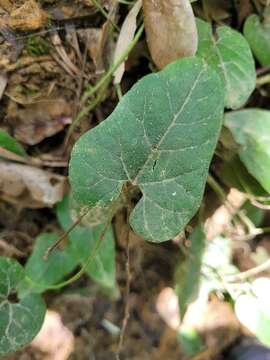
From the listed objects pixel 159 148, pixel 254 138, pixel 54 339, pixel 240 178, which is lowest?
pixel 54 339

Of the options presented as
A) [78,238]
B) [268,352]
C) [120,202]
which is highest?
[120,202]

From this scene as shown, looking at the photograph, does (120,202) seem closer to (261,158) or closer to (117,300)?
(261,158)

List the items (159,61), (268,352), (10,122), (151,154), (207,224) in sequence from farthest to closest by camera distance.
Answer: (268,352) → (207,224) → (10,122) → (159,61) → (151,154)

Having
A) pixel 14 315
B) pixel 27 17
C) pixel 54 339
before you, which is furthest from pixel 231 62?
pixel 54 339

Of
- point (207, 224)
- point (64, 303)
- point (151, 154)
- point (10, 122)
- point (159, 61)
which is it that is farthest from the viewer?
point (64, 303)

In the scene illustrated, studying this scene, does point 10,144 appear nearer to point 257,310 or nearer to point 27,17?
point 27,17

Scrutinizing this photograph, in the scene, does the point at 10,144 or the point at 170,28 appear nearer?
the point at 170,28

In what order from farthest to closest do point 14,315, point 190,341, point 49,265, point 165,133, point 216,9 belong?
point 190,341 < point 49,265 < point 216,9 < point 14,315 < point 165,133

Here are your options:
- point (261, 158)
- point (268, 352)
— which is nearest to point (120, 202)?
point (261, 158)
